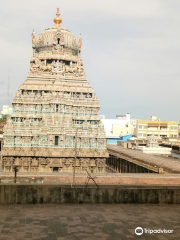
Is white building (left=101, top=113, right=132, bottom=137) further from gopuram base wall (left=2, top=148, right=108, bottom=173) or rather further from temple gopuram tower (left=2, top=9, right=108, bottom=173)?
gopuram base wall (left=2, top=148, right=108, bottom=173)

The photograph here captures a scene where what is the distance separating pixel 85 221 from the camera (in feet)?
51.6

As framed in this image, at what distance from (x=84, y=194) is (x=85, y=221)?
3.57 meters

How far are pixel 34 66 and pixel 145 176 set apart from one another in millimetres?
29758

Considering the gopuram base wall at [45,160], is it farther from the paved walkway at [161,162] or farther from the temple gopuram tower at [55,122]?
the paved walkway at [161,162]

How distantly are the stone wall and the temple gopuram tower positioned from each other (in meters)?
24.2

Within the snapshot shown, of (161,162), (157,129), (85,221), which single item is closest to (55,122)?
(161,162)

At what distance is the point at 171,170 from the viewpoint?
1314 inches

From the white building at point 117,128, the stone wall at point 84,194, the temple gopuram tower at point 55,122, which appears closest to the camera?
the stone wall at point 84,194

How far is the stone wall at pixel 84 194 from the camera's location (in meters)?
18.9

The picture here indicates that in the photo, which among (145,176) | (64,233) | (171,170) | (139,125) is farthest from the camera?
(139,125)

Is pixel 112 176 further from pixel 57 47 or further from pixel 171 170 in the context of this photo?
pixel 57 47

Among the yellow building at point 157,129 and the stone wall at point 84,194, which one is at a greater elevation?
the yellow building at point 157,129

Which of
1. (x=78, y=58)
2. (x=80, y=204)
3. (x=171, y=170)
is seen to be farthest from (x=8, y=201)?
(x=78, y=58)

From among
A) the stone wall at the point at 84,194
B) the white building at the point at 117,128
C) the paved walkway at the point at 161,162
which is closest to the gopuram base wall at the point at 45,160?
the paved walkway at the point at 161,162
